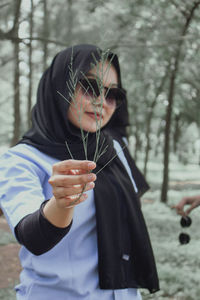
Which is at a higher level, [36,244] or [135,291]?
[36,244]

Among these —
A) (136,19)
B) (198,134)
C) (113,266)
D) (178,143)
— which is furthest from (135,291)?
(198,134)

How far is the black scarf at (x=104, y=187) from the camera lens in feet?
5.19

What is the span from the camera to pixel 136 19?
8.58 m

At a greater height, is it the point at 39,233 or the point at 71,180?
the point at 71,180

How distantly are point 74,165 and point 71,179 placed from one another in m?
0.04

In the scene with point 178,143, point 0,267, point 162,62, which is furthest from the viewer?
point 178,143

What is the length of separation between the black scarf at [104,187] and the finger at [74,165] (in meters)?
0.62

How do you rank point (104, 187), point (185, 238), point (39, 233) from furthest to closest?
point (185, 238), point (104, 187), point (39, 233)

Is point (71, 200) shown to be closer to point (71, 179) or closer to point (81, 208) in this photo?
point (71, 179)

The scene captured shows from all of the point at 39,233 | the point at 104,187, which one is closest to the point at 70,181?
the point at 39,233

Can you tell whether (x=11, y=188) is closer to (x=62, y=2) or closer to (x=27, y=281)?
(x=27, y=281)

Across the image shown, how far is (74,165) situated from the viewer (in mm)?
922

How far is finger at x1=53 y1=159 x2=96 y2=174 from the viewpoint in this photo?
0.90m

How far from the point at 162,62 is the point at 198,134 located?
24.0m
